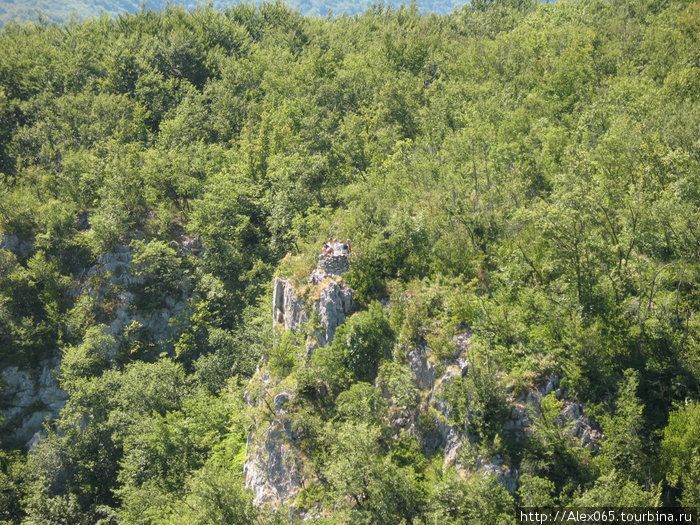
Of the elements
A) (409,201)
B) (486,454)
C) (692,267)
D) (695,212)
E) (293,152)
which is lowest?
(486,454)

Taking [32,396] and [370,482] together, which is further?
[32,396]

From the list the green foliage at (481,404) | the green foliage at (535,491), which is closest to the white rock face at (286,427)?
the green foliage at (481,404)

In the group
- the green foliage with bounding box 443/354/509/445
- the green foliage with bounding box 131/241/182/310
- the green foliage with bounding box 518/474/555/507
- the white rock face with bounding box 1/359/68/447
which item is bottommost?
the green foliage with bounding box 518/474/555/507

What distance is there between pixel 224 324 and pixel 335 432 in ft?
85.5

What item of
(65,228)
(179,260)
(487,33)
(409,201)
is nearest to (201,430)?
(179,260)

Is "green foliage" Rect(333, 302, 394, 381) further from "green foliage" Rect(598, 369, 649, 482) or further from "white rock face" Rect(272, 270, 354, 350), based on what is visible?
"green foliage" Rect(598, 369, 649, 482)

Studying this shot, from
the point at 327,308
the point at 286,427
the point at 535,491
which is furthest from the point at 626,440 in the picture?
the point at 286,427

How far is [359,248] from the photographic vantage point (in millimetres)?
38000

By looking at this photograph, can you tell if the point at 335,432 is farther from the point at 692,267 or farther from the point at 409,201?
the point at 692,267

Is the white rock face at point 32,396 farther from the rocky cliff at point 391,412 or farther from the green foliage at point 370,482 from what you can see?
the green foliage at point 370,482

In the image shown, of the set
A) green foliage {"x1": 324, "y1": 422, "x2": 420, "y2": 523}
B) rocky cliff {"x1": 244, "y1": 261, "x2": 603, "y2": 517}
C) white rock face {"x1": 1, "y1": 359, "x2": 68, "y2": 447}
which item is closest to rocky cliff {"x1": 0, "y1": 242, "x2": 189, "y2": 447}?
white rock face {"x1": 1, "y1": 359, "x2": 68, "y2": 447}

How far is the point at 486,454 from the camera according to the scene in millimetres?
27641

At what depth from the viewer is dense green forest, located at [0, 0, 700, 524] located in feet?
92.1

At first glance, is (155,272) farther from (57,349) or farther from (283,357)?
(283,357)
